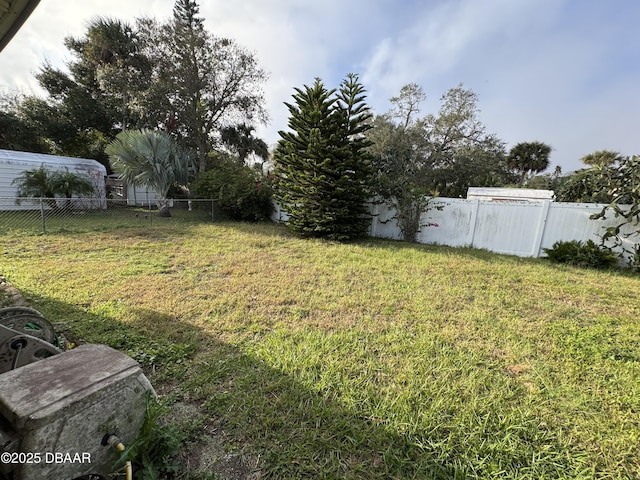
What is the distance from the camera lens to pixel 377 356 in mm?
2246

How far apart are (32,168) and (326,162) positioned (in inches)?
475

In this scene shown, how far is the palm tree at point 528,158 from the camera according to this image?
20.9 m

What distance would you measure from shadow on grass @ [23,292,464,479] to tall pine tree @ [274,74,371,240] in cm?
501

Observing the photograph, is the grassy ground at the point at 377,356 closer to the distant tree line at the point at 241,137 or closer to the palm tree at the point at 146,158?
the distant tree line at the point at 241,137

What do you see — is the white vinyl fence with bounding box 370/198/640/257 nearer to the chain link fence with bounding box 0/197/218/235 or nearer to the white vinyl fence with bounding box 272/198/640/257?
the white vinyl fence with bounding box 272/198/640/257

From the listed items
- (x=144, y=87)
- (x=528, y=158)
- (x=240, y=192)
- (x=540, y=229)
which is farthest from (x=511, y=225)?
(x=528, y=158)

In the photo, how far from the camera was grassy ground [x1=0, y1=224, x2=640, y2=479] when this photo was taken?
56.9 inches

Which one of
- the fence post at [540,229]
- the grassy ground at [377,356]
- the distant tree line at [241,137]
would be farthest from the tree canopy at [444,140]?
the grassy ground at [377,356]

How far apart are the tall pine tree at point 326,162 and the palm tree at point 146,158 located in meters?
4.59

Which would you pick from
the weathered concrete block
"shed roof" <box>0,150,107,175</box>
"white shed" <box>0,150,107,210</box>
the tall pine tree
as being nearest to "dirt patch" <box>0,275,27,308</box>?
the weathered concrete block

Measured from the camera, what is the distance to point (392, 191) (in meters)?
7.50

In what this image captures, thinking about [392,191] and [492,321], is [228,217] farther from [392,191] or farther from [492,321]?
[492,321]

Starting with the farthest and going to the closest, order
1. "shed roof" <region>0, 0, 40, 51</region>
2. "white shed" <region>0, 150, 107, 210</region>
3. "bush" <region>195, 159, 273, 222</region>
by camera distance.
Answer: "white shed" <region>0, 150, 107, 210</region> → "bush" <region>195, 159, 273, 222</region> → "shed roof" <region>0, 0, 40, 51</region>

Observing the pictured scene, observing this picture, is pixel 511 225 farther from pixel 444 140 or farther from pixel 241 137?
pixel 241 137
